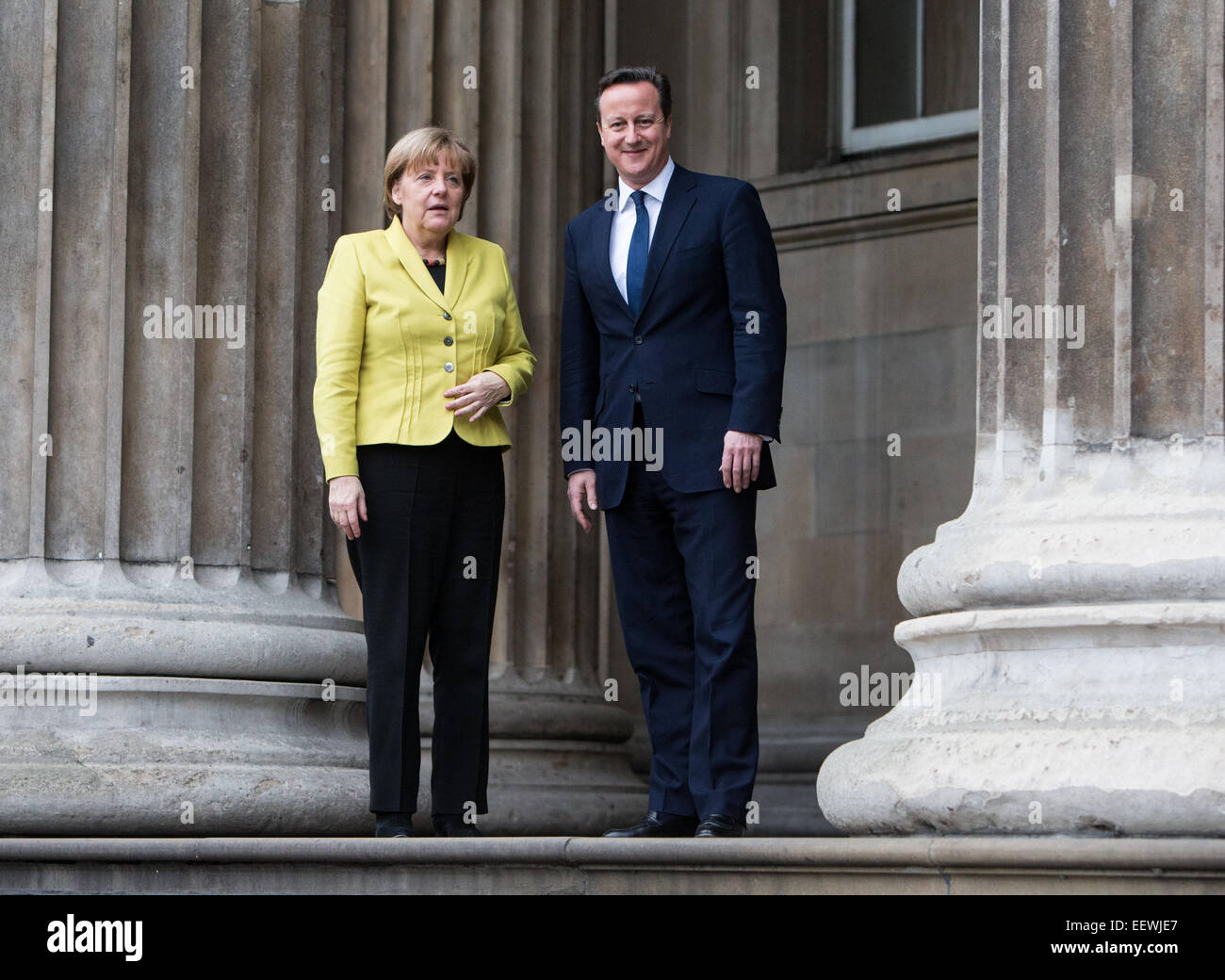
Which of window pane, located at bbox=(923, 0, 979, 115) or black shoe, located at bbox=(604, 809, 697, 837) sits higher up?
window pane, located at bbox=(923, 0, 979, 115)

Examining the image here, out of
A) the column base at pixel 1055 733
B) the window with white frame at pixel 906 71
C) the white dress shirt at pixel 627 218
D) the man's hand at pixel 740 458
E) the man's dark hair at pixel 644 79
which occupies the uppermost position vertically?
the window with white frame at pixel 906 71

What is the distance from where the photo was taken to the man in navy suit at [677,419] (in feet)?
21.7

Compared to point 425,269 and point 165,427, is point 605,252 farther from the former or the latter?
point 165,427

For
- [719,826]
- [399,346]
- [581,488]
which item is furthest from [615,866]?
[399,346]

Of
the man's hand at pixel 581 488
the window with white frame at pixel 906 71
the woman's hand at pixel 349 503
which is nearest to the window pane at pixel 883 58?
the window with white frame at pixel 906 71

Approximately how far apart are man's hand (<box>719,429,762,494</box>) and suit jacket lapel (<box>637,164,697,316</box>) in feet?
1.83

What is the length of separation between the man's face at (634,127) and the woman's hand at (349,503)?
130 centimetres

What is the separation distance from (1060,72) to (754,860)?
255 cm

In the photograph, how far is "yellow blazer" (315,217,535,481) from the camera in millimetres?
6848

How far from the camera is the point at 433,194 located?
695 cm

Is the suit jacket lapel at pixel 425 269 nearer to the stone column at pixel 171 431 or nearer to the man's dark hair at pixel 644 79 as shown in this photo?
the man's dark hair at pixel 644 79

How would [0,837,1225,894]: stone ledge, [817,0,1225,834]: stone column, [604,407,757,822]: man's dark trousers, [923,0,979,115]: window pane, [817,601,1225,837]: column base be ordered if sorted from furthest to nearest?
[923,0,979,115]: window pane
[604,407,757,822]: man's dark trousers
[817,0,1225,834]: stone column
[817,601,1225,837]: column base
[0,837,1225,894]: stone ledge

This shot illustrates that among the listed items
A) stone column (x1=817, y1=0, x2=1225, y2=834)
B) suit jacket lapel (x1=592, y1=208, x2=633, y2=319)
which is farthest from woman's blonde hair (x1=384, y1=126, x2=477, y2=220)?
stone column (x1=817, y1=0, x2=1225, y2=834)

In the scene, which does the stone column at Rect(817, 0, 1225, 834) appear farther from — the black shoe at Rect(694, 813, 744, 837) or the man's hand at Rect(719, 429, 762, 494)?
the man's hand at Rect(719, 429, 762, 494)
